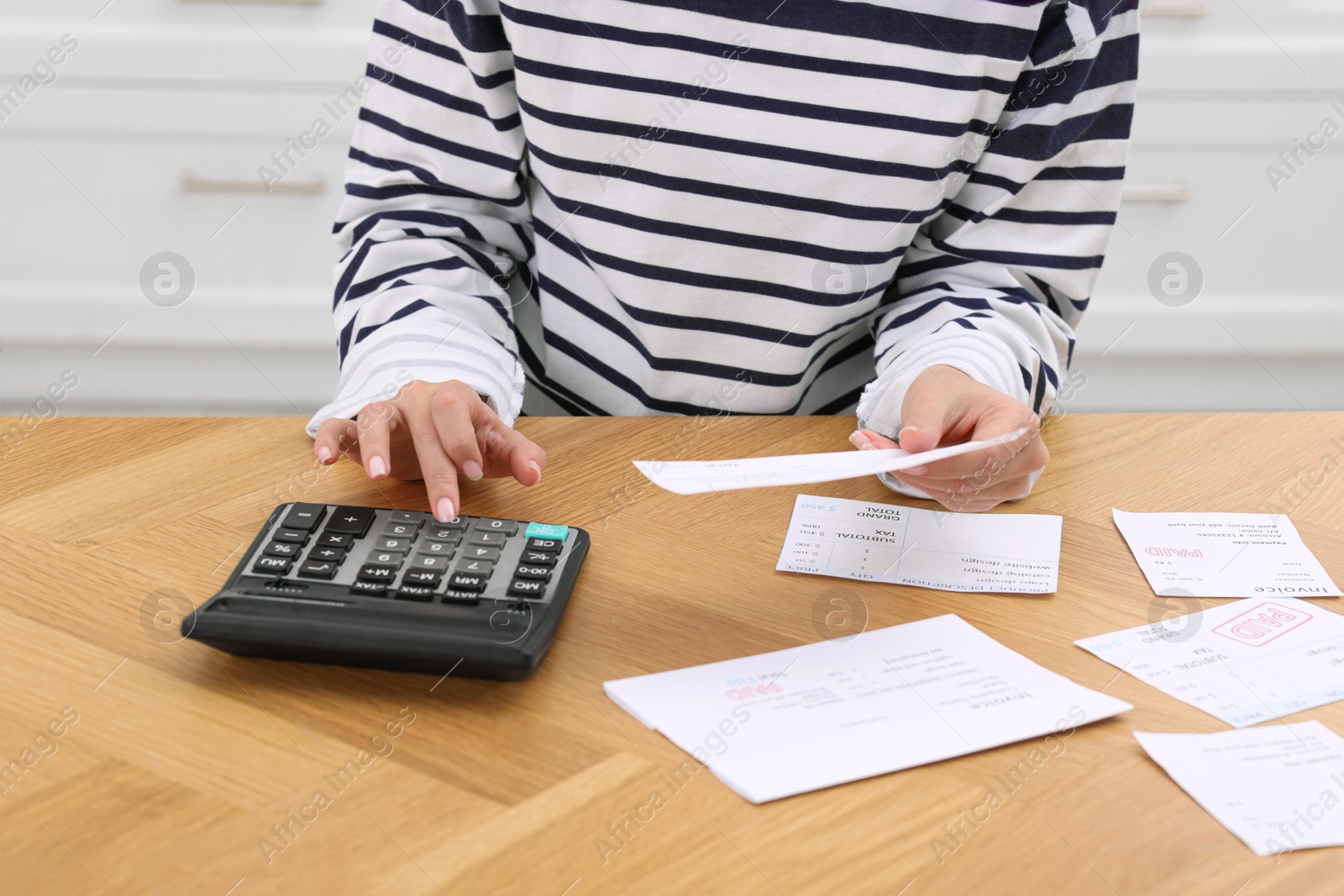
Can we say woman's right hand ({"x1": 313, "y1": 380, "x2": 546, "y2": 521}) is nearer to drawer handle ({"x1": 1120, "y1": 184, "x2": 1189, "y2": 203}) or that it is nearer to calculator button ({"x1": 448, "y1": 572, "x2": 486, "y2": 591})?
calculator button ({"x1": 448, "y1": 572, "x2": 486, "y2": 591})

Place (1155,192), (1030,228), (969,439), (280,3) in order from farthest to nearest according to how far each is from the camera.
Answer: (1155,192) → (280,3) → (1030,228) → (969,439)

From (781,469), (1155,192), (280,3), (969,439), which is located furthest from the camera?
(1155,192)

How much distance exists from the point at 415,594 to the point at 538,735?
0.09 metres

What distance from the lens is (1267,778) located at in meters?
0.36

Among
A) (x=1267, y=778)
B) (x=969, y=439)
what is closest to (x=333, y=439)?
(x=969, y=439)

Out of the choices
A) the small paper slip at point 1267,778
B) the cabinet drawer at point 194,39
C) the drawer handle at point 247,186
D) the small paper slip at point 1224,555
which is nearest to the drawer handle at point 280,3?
the cabinet drawer at point 194,39

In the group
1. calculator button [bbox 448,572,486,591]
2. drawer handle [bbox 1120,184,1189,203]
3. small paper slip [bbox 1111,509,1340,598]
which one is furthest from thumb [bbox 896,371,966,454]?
drawer handle [bbox 1120,184,1189,203]

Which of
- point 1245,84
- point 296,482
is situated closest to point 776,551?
point 296,482

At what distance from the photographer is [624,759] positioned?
0.37 m

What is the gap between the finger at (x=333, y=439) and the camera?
539 millimetres

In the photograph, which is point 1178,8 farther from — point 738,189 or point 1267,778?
point 1267,778

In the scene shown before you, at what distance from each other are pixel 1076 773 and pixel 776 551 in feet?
0.63

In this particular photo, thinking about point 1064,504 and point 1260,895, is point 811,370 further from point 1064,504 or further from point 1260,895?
point 1260,895

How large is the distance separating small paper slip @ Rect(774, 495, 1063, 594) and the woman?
9 centimetres
